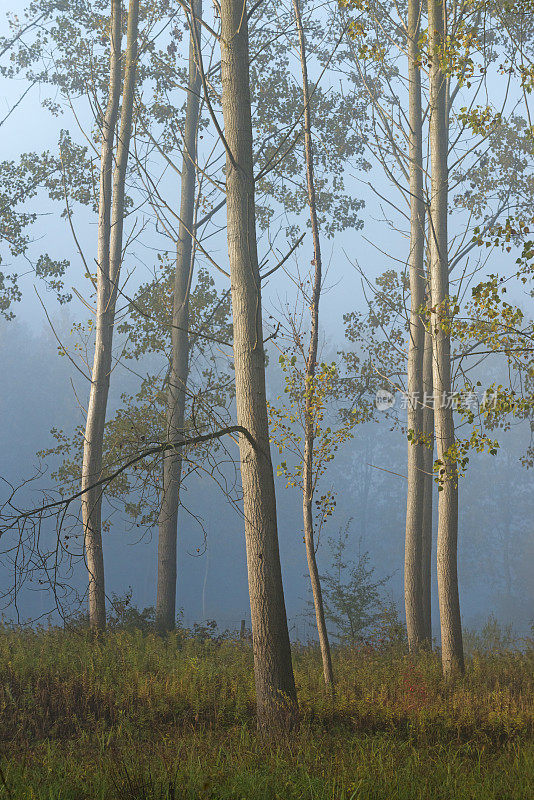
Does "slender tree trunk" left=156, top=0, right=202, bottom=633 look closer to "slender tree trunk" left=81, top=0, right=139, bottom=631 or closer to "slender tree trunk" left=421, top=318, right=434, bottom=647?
"slender tree trunk" left=81, top=0, right=139, bottom=631

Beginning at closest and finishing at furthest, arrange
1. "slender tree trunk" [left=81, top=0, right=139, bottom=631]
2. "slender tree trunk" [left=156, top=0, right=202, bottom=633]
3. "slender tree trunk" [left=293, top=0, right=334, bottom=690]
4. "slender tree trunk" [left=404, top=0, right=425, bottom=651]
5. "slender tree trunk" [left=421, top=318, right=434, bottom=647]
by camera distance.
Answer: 1. "slender tree trunk" [left=293, top=0, right=334, bottom=690]
2. "slender tree trunk" [left=81, top=0, right=139, bottom=631]
3. "slender tree trunk" [left=404, top=0, right=425, bottom=651]
4. "slender tree trunk" [left=421, top=318, right=434, bottom=647]
5. "slender tree trunk" [left=156, top=0, right=202, bottom=633]

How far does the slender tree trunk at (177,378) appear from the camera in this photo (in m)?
13.0

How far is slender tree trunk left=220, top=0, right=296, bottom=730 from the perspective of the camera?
602 cm

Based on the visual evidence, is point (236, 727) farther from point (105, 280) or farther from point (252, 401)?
point (105, 280)

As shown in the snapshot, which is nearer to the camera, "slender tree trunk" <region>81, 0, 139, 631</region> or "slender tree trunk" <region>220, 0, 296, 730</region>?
"slender tree trunk" <region>220, 0, 296, 730</region>

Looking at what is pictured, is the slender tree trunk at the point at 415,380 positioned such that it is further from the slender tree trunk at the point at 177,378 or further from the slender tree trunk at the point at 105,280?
the slender tree trunk at the point at 105,280

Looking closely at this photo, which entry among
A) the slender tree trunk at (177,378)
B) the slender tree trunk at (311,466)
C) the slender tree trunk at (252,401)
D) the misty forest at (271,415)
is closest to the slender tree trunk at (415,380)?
the misty forest at (271,415)

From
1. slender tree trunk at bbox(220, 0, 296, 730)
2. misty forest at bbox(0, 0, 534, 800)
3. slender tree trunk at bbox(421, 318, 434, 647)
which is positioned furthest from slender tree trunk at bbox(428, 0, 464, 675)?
slender tree trunk at bbox(220, 0, 296, 730)

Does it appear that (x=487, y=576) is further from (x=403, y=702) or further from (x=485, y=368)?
(x=403, y=702)

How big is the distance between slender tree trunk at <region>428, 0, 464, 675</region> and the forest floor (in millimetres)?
654

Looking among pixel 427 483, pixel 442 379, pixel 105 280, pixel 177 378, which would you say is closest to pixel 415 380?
pixel 427 483

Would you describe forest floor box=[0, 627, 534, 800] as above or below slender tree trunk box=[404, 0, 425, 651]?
below

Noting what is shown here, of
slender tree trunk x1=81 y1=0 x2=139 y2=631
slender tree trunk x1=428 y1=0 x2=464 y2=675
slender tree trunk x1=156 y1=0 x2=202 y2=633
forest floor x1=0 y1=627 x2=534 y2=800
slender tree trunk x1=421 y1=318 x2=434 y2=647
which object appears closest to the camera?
forest floor x1=0 y1=627 x2=534 y2=800

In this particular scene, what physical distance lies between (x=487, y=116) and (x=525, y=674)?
22.7 ft
